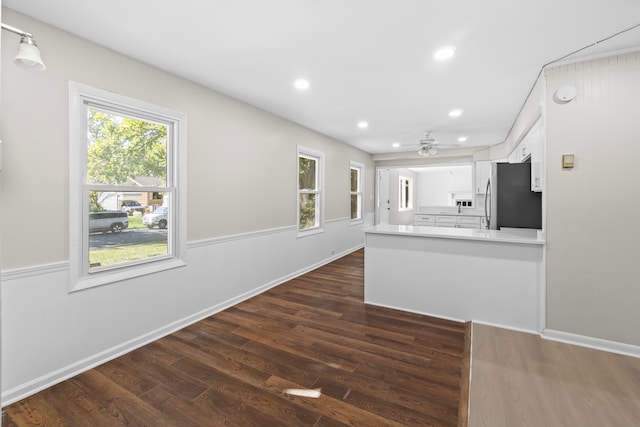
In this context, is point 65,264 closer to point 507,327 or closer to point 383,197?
point 507,327

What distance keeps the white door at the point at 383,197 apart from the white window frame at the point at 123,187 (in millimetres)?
6131

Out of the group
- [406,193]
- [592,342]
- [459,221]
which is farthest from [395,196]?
[592,342]

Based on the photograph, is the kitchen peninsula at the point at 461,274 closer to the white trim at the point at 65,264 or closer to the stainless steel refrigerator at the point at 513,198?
the stainless steel refrigerator at the point at 513,198

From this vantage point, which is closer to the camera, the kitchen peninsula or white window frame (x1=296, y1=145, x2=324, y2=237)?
the kitchen peninsula

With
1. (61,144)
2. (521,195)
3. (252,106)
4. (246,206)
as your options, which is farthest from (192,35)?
(521,195)

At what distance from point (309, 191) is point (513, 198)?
3099mm

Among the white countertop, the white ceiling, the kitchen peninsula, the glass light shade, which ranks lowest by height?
the kitchen peninsula

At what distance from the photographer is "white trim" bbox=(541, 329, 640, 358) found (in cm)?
249

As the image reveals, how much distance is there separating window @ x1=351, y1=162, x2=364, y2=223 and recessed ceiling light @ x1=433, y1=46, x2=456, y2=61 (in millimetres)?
4620

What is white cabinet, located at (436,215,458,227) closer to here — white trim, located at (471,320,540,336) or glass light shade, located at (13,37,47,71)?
white trim, located at (471,320,540,336)

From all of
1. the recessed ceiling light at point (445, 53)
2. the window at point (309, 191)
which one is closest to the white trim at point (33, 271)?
the window at point (309, 191)

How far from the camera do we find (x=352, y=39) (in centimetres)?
232

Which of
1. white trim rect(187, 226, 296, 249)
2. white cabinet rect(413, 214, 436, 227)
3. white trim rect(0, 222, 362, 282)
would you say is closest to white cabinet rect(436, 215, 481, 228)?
white cabinet rect(413, 214, 436, 227)

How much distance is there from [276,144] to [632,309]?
4.17 m
